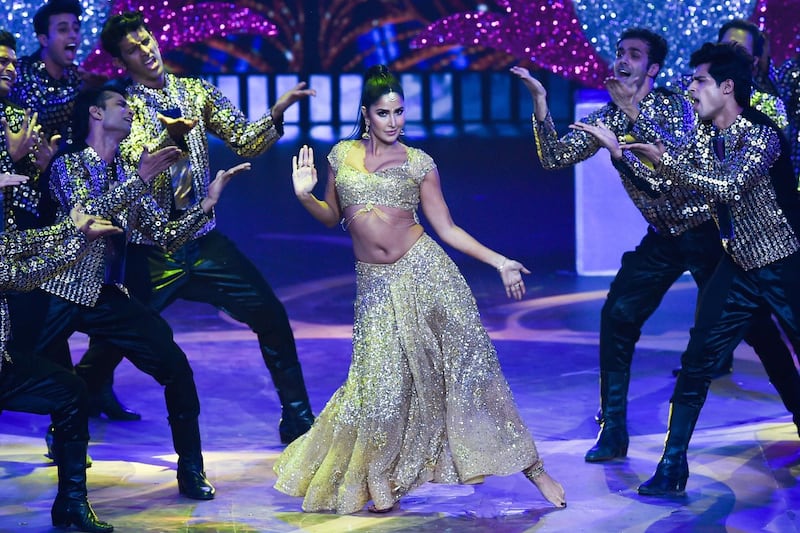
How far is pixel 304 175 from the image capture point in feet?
15.8

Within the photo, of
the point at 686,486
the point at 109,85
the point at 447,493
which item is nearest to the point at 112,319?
the point at 109,85

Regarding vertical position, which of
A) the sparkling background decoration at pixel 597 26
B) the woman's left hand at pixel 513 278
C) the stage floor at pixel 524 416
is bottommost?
the stage floor at pixel 524 416

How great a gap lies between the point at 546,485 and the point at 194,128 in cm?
221

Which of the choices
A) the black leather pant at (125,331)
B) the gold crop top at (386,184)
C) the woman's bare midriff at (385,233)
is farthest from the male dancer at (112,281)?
the woman's bare midriff at (385,233)

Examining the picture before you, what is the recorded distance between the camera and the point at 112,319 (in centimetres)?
484

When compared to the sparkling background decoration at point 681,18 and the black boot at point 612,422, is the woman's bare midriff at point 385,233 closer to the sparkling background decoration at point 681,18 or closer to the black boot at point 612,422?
the black boot at point 612,422

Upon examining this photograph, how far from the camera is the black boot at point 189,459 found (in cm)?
504

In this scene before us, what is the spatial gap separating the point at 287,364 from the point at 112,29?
164cm

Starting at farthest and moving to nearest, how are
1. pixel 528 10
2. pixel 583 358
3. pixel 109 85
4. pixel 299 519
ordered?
pixel 528 10 → pixel 583 358 → pixel 109 85 → pixel 299 519

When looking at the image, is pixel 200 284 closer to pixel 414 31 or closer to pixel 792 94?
pixel 792 94

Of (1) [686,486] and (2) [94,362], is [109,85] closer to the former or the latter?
(2) [94,362]

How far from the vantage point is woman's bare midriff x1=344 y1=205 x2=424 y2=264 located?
191 inches

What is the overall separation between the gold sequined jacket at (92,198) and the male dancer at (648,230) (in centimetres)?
168

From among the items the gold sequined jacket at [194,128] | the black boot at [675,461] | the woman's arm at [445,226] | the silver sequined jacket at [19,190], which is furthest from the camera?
the gold sequined jacket at [194,128]
